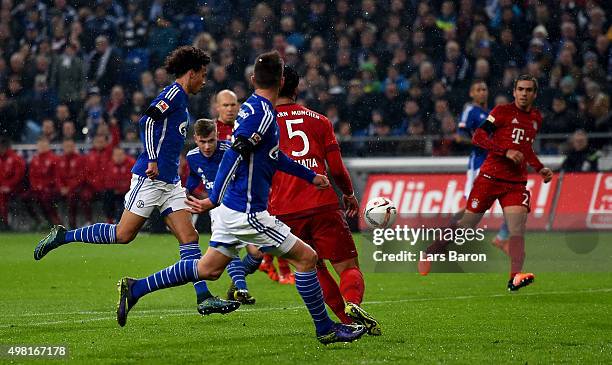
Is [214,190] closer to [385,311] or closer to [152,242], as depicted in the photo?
[385,311]

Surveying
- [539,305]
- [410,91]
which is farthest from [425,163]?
[539,305]

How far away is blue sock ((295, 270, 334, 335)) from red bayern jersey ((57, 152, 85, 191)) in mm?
13196

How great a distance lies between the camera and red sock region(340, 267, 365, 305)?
293 inches

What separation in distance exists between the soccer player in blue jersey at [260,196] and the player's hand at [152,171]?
1649 millimetres

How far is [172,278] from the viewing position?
710 centimetres

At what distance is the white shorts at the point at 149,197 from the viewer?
27.9 feet

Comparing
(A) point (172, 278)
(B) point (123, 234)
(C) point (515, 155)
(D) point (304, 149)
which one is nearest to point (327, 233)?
(D) point (304, 149)

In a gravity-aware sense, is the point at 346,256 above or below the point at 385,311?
above

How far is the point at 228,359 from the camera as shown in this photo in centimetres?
650

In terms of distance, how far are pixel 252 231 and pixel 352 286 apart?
114cm

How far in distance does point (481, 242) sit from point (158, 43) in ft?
31.8

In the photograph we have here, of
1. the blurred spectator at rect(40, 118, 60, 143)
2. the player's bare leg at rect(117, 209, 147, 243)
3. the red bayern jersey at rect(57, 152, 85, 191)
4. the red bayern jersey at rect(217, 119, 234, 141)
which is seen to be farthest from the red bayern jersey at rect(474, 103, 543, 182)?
the blurred spectator at rect(40, 118, 60, 143)

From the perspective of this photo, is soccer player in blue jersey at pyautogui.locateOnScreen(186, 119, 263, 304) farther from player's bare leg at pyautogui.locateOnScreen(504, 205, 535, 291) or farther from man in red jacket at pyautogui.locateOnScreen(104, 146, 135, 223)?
man in red jacket at pyautogui.locateOnScreen(104, 146, 135, 223)

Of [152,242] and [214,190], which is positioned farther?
[152,242]
